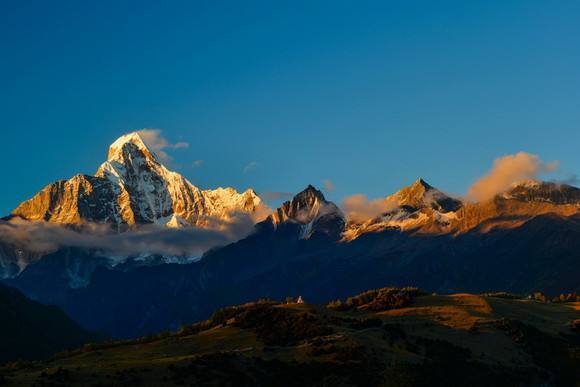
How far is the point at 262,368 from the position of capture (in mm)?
161375

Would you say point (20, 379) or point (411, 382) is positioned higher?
point (20, 379)

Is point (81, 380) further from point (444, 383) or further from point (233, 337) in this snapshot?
point (444, 383)

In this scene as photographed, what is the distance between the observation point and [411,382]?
156 metres

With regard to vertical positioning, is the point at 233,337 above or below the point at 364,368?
above

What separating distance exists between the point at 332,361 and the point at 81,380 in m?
50.8

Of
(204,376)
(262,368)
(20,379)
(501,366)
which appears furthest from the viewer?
(501,366)

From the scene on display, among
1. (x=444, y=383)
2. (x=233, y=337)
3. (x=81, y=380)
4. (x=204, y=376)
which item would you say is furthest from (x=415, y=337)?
(x=81, y=380)

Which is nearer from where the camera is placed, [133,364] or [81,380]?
[81,380]

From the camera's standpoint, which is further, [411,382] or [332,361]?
[332,361]

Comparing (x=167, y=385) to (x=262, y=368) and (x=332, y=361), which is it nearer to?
(x=262, y=368)

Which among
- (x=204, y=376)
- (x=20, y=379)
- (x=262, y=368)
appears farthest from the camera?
(x=262, y=368)

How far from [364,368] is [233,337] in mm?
38368

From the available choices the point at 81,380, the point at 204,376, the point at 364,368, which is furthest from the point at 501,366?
the point at 81,380

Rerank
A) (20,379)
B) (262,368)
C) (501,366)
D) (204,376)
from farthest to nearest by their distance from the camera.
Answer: (501,366)
(262,368)
(204,376)
(20,379)
